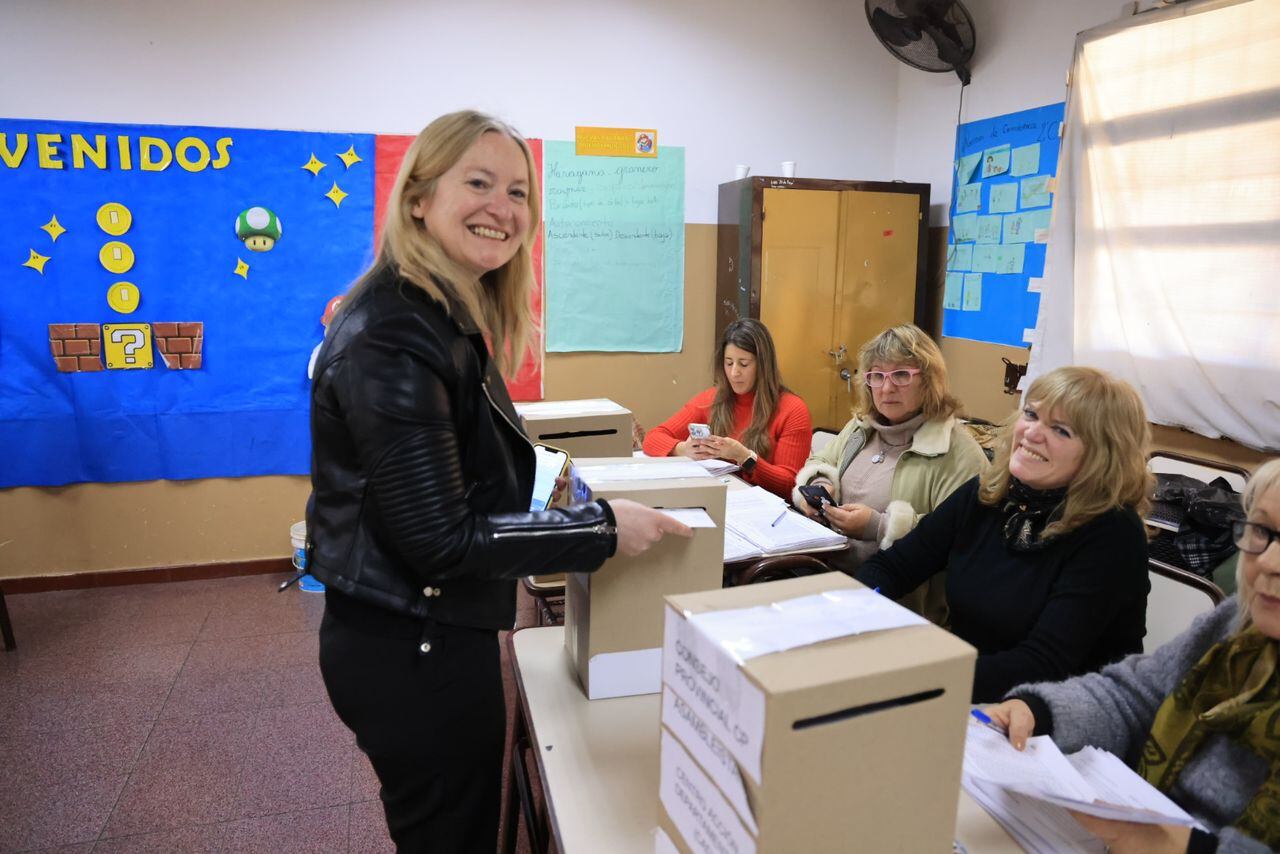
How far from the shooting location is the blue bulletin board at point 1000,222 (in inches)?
130

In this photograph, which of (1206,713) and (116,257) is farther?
(116,257)

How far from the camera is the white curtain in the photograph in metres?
2.40

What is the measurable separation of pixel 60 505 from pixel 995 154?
4449mm

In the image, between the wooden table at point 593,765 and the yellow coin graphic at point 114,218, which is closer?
the wooden table at point 593,765

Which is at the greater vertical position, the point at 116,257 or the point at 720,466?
the point at 116,257

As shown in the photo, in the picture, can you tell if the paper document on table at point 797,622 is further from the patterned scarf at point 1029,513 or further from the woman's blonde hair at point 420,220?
the patterned scarf at point 1029,513

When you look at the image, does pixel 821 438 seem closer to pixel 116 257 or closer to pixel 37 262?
pixel 116 257

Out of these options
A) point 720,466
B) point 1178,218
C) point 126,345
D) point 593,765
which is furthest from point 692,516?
point 126,345

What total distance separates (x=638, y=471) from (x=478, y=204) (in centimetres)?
49

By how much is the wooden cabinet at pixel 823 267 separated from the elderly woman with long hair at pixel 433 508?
8.51 feet

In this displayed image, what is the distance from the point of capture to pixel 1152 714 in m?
1.21

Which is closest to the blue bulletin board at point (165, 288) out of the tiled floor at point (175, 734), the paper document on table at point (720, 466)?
the tiled floor at point (175, 734)

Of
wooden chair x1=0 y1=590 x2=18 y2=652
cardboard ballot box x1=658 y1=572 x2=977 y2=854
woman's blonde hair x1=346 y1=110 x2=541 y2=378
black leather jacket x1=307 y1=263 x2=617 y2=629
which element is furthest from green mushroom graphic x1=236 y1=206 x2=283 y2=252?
cardboard ballot box x1=658 y1=572 x2=977 y2=854

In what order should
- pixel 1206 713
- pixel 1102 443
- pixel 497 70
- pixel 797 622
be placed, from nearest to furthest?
pixel 797 622, pixel 1206 713, pixel 1102 443, pixel 497 70
